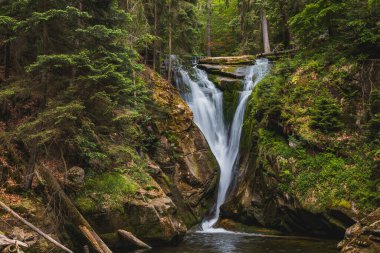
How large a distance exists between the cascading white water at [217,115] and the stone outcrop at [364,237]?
6.40m

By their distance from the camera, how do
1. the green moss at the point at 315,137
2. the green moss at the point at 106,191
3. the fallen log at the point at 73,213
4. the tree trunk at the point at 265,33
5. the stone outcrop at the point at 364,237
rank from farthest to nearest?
the tree trunk at the point at 265,33 → the green moss at the point at 315,137 → the green moss at the point at 106,191 → the fallen log at the point at 73,213 → the stone outcrop at the point at 364,237

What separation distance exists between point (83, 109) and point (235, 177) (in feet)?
28.7

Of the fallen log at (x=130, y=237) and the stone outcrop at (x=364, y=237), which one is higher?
the stone outcrop at (x=364, y=237)

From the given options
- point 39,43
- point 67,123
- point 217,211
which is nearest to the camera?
point 67,123

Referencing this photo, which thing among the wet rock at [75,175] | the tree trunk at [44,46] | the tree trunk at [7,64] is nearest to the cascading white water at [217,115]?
the wet rock at [75,175]

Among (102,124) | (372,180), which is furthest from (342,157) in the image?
(102,124)

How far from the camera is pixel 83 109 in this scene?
372 inches

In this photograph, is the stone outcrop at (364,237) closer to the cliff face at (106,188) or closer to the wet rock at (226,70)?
the cliff face at (106,188)

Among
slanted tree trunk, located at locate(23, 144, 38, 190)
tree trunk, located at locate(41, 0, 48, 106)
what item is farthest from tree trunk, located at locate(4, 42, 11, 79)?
slanted tree trunk, located at locate(23, 144, 38, 190)

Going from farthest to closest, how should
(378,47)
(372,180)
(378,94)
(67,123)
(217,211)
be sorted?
(217,211) < (378,47) < (378,94) < (372,180) < (67,123)

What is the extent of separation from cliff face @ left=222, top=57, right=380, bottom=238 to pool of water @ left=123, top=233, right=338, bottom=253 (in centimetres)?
84

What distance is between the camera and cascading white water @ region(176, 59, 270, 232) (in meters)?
16.5

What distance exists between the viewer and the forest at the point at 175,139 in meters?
9.12

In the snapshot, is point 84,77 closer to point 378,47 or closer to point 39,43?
point 39,43
